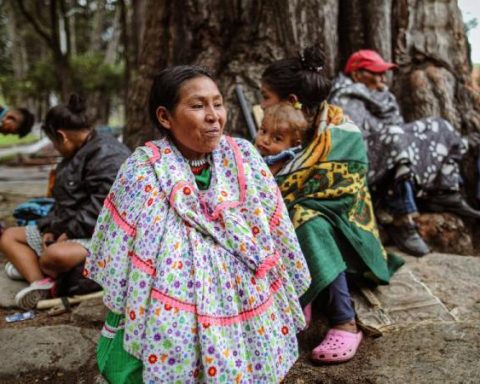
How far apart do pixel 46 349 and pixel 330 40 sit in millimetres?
3106

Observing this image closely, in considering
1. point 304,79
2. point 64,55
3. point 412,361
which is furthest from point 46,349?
point 64,55

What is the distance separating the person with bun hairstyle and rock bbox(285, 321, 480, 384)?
0.07m

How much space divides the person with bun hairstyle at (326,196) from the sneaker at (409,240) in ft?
2.41

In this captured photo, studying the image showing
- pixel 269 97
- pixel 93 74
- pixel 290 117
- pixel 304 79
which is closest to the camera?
pixel 290 117

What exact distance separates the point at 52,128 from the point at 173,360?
2153 millimetres

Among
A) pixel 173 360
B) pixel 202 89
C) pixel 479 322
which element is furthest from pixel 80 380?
pixel 479 322

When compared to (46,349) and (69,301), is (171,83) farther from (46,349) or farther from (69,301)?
(69,301)

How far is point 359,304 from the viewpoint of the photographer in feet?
8.82

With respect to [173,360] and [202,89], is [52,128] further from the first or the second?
[173,360]

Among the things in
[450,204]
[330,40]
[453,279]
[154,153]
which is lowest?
[453,279]

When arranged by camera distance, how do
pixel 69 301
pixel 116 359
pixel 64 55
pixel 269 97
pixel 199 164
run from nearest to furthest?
pixel 116 359 < pixel 199 164 < pixel 269 97 < pixel 69 301 < pixel 64 55

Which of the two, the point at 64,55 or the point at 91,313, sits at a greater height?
the point at 64,55

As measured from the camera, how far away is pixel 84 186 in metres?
3.17

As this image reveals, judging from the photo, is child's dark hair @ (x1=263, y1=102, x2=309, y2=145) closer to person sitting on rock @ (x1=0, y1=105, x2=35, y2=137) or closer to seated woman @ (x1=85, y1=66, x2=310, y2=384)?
seated woman @ (x1=85, y1=66, x2=310, y2=384)
